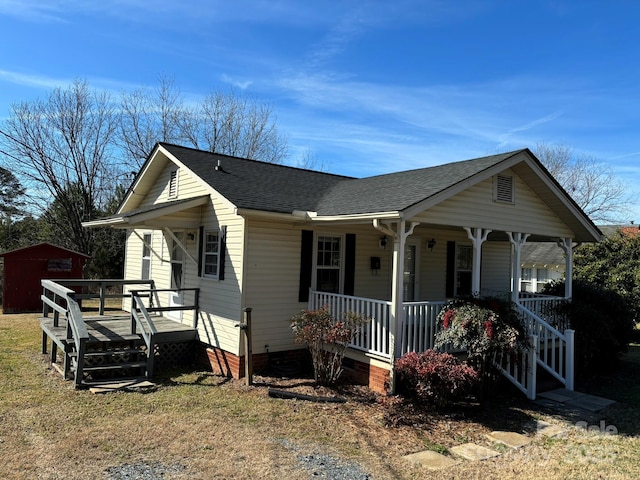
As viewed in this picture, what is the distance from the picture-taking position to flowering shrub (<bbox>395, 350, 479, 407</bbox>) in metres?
6.56

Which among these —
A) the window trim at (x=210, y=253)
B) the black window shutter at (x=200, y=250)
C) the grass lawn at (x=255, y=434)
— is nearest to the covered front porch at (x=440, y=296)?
the grass lawn at (x=255, y=434)

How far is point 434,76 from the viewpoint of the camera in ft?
46.6

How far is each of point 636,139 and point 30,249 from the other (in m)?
29.3

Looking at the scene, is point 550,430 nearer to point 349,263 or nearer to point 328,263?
point 349,263

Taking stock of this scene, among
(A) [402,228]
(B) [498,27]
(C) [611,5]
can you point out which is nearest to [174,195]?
(A) [402,228]

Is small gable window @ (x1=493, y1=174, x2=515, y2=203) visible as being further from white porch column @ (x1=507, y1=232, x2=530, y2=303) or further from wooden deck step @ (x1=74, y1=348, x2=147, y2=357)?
wooden deck step @ (x1=74, y1=348, x2=147, y2=357)

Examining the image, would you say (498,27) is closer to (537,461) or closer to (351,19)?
(351,19)

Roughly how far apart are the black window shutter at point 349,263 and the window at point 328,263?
0.45 feet

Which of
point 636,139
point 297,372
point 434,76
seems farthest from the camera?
point 636,139

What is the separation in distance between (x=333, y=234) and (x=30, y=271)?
12.4 m

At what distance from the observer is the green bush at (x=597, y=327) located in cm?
959

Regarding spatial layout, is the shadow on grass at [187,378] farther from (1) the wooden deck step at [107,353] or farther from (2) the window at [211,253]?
(2) the window at [211,253]

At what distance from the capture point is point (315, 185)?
1158 cm

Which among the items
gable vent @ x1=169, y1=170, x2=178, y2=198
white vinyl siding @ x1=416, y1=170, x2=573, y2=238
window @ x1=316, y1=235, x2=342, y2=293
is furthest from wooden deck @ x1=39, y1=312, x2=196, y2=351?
white vinyl siding @ x1=416, y1=170, x2=573, y2=238
